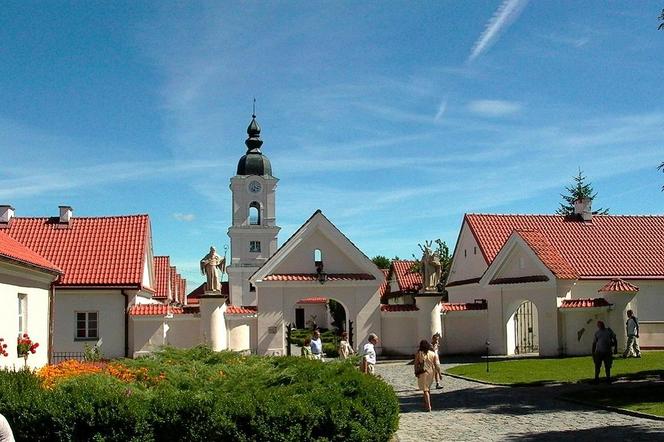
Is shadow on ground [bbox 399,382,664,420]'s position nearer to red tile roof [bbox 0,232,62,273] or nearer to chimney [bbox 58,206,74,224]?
red tile roof [bbox 0,232,62,273]

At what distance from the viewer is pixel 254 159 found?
6244 centimetres

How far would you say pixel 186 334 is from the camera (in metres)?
28.5

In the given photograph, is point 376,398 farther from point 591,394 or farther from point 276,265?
point 276,265

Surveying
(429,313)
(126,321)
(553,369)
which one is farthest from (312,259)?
(553,369)

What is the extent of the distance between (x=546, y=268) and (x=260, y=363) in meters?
17.5

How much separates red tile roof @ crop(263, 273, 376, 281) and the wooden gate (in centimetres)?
666

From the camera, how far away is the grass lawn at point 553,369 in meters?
20.7

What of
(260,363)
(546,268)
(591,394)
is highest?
(546,268)

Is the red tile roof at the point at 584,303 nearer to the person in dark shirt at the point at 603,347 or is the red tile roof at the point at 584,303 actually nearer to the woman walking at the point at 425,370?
the person in dark shirt at the point at 603,347

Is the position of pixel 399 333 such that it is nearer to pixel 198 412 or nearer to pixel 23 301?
pixel 23 301

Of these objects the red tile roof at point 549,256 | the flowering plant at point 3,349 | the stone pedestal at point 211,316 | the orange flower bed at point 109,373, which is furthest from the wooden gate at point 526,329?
the orange flower bed at point 109,373

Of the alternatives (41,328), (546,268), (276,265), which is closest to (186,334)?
(276,265)

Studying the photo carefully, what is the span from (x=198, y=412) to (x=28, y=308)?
13222 mm

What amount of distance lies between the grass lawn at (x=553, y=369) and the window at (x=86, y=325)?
1314 cm
